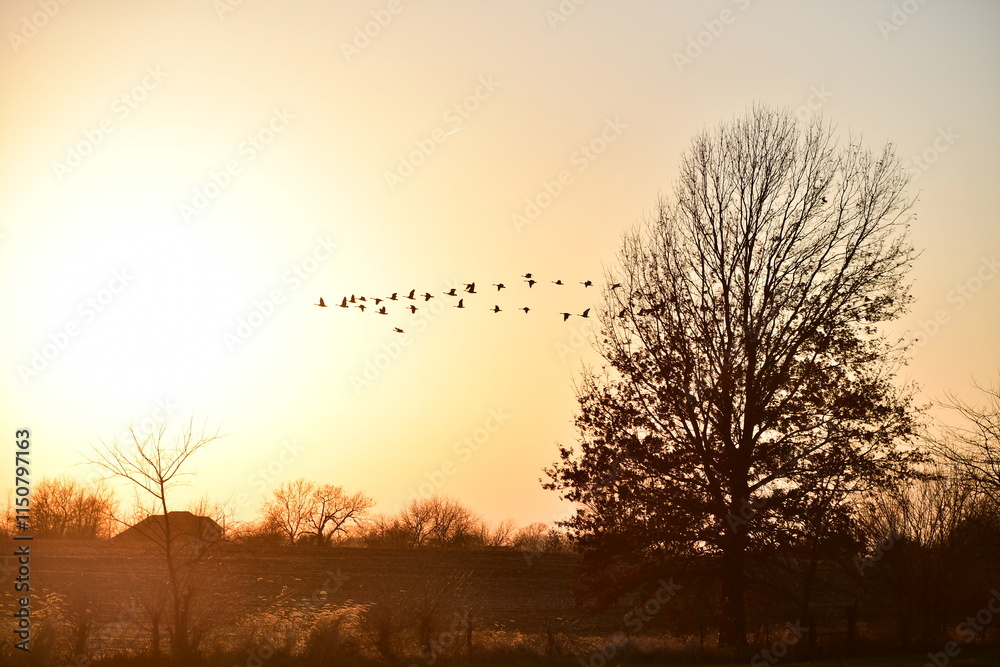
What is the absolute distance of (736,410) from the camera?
20.8m

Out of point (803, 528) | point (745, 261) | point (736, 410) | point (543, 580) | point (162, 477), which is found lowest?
point (543, 580)

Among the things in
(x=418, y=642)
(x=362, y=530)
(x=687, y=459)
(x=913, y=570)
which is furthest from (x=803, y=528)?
(x=362, y=530)

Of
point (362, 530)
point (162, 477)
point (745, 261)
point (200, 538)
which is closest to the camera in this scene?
point (162, 477)

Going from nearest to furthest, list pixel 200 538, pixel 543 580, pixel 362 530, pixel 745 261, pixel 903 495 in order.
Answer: pixel 200 538 < pixel 745 261 < pixel 903 495 < pixel 543 580 < pixel 362 530

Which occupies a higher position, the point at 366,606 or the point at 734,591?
the point at 734,591

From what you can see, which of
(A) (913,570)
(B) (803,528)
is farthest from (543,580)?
(B) (803,528)

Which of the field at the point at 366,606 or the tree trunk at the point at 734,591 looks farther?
the tree trunk at the point at 734,591

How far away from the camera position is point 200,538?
787 inches

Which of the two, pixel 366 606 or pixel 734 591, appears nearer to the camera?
pixel 734 591

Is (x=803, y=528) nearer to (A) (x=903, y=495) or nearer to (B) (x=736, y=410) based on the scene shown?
(B) (x=736, y=410)

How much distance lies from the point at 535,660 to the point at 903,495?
465 inches

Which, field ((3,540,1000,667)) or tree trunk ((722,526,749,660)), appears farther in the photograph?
tree trunk ((722,526,749,660))

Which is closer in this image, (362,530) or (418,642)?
(418,642)

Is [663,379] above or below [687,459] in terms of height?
above
